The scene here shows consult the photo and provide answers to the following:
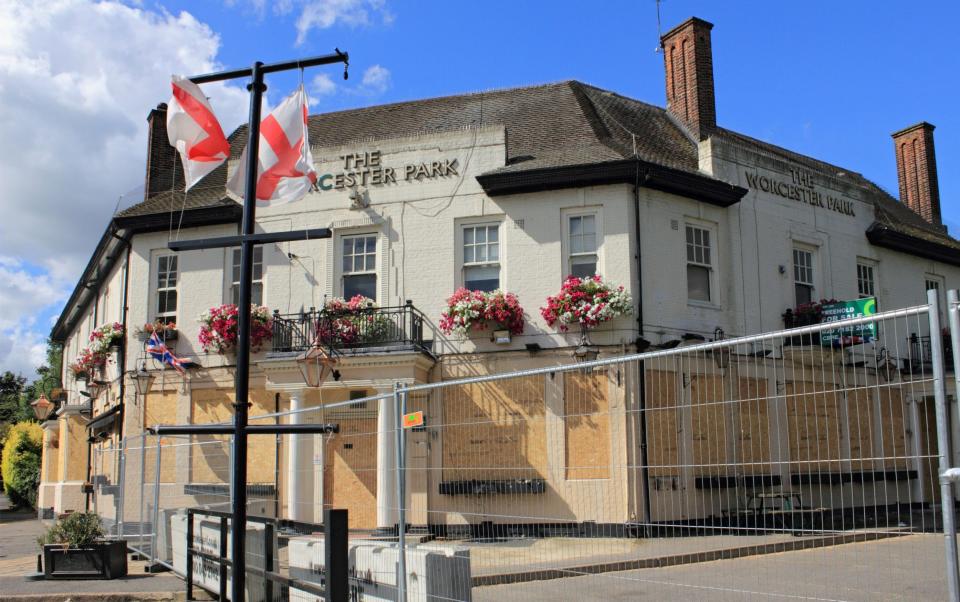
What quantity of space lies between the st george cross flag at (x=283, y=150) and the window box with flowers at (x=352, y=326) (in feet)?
35.0

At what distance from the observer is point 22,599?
34.6ft

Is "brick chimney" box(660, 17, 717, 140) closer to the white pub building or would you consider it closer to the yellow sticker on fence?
the white pub building

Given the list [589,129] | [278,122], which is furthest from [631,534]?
[589,129]

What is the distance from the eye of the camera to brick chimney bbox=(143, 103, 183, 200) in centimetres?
2167

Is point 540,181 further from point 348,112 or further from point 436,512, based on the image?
point 436,512

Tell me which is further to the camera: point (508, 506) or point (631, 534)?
point (508, 506)

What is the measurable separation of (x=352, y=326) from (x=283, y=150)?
1085cm

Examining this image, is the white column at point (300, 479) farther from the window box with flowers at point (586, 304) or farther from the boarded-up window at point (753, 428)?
the boarded-up window at point (753, 428)

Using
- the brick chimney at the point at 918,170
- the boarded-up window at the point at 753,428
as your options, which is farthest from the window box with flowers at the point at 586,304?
the brick chimney at the point at 918,170

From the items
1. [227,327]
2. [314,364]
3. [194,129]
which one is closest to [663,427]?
→ [194,129]

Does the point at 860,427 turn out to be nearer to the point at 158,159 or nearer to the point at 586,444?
the point at 586,444

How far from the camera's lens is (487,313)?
658 inches

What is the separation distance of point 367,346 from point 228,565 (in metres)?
8.61

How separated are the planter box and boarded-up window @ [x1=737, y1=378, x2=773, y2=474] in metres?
9.73
